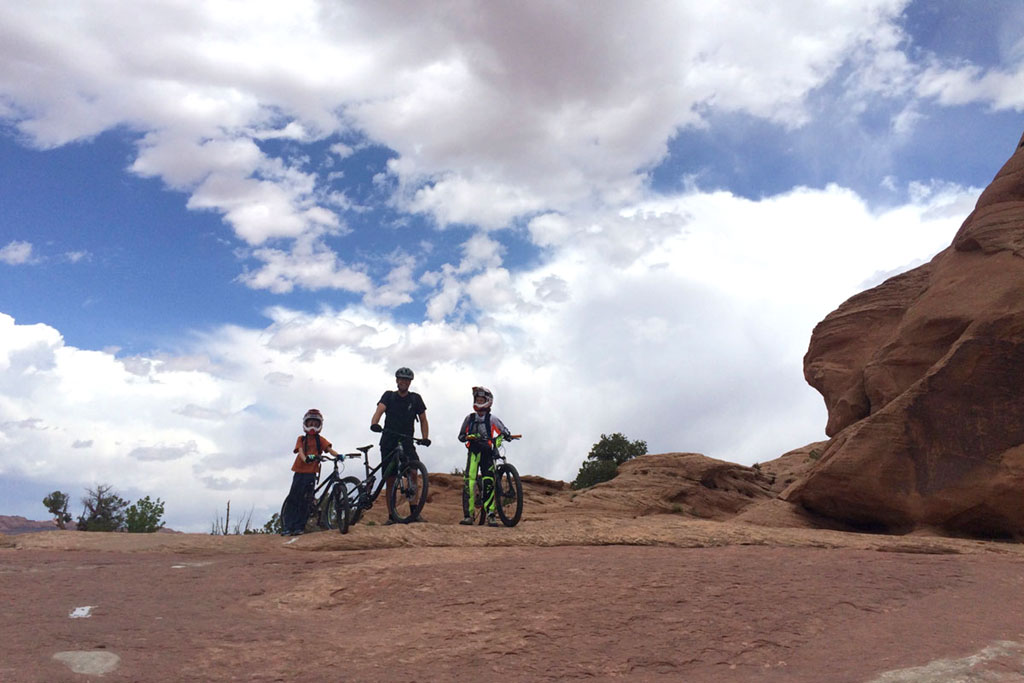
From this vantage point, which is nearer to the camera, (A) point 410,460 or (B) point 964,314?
(A) point 410,460

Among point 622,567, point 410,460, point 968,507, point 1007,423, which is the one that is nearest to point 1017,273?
point 1007,423

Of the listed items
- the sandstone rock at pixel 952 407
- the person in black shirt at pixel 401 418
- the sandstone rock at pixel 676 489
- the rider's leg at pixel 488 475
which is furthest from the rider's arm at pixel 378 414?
the sandstone rock at pixel 952 407

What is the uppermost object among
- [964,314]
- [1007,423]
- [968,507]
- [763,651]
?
[964,314]

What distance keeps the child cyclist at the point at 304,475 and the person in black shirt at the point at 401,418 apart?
89cm

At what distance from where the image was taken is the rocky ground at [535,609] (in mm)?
6262

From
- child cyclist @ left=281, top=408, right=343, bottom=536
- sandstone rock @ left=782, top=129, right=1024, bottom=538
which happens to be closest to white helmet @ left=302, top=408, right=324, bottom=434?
child cyclist @ left=281, top=408, right=343, bottom=536

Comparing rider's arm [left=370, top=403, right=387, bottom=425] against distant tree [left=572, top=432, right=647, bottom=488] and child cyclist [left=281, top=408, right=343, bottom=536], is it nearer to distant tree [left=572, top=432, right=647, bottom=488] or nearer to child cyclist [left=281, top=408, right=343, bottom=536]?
child cyclist [left=281, top=408, right=343, bottom=536]

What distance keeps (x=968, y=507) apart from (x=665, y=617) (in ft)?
29.5

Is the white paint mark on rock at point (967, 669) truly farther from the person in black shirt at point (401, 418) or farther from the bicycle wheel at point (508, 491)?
the person in black shirt at point (401, 418)

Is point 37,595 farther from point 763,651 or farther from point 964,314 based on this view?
point 964,314

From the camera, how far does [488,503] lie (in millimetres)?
13148

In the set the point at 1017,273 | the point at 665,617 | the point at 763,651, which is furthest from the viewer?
the point at 1017,273

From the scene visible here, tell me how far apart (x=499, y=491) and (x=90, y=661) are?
742cm

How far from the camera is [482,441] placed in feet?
42.7
